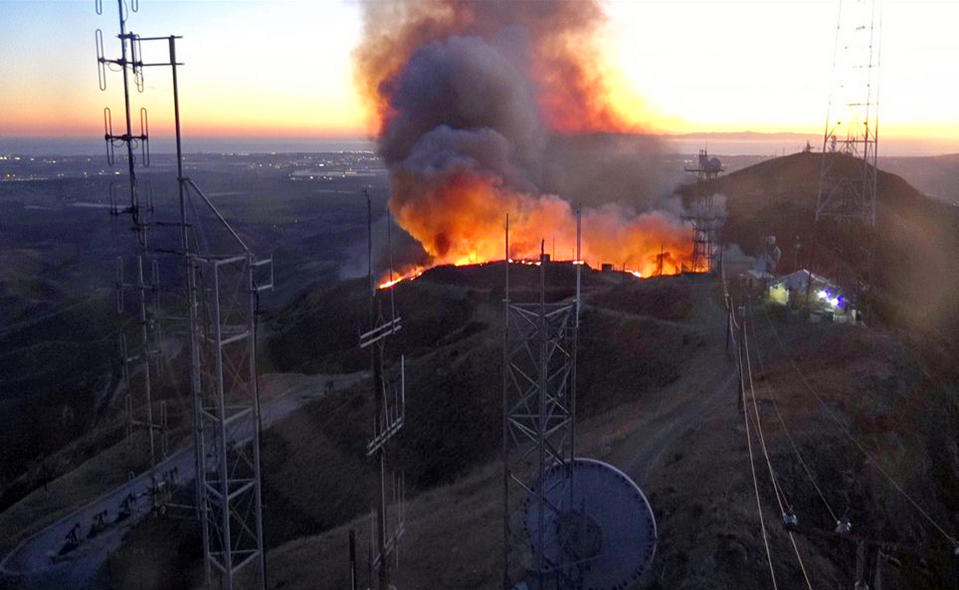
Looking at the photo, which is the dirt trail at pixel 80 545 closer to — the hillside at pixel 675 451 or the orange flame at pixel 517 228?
the hillside at pixel 675 451

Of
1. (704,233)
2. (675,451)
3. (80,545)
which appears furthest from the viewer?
(704,233)

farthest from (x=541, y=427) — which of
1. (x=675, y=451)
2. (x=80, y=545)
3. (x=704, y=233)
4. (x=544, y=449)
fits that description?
(x=704, y=233)

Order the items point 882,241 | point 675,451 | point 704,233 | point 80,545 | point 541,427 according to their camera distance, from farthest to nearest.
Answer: point 882,241 < point 704,233 < point 80,545 < point 675,451 < point 541,427

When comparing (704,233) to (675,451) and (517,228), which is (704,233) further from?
(675,451)

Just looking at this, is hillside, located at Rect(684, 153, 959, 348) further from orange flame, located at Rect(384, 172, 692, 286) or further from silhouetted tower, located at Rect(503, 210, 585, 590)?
silhouetted tower, located at Rect(503, 210, 585, 590)

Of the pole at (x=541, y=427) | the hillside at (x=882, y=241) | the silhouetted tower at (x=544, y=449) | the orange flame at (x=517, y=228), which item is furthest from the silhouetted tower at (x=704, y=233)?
the pole at (x=541, y=427)

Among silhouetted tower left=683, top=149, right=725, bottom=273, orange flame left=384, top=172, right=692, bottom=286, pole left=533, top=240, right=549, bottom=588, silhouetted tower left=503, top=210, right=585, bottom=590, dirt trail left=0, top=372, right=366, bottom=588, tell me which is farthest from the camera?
orange flame left=384, top=172, right=692, bottom=286

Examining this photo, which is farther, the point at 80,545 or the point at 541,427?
the point at 80,545

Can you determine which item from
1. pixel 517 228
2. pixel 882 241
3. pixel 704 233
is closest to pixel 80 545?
pixel 517 228

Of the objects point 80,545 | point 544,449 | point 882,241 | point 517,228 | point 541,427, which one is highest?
point 541,427

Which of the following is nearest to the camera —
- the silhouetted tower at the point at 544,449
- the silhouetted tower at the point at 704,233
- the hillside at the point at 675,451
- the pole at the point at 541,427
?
the pole at the point at 541,427

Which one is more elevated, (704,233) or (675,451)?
(704,233)

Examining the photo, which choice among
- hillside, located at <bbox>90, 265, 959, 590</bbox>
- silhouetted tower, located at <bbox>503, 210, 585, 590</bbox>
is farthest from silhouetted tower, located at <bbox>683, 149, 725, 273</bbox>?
silhouetted tower, located at <bbox>503, 210, 585, 590</bbox>
